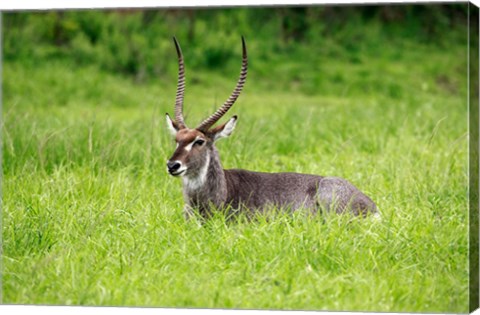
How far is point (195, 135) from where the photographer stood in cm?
621

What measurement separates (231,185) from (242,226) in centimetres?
64

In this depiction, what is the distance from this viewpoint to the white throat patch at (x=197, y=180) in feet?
21.0

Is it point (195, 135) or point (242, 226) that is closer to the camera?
point (242, 226)

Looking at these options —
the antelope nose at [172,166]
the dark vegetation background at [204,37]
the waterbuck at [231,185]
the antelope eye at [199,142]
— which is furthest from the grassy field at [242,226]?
the dark vegetation background at [204,37]

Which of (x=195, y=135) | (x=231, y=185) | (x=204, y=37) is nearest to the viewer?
(x=195, y=135)

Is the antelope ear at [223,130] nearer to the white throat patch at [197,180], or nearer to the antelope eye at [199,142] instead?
the antelope eye at [199,142]

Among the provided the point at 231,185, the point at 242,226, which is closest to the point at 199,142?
the point at 231,185

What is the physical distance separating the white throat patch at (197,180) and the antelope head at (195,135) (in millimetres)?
10

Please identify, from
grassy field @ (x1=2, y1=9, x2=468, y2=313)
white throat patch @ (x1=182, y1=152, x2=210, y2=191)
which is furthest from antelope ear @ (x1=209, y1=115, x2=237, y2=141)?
grassy field @ (x1=2, y1=9, x2=468, y2=313)

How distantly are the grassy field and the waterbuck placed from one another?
22cm

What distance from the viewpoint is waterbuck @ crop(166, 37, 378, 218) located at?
20.4 ft

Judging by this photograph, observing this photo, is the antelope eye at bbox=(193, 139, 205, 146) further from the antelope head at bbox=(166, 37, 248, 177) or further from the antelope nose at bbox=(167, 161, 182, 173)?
the antelope nose at bbox=(167, 161, 182, 173)

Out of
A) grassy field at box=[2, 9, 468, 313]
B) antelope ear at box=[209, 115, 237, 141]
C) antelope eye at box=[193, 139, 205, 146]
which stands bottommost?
grassy field at box=[2, 9, 468, 313]

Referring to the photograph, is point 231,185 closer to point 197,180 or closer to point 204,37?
point 197,180
